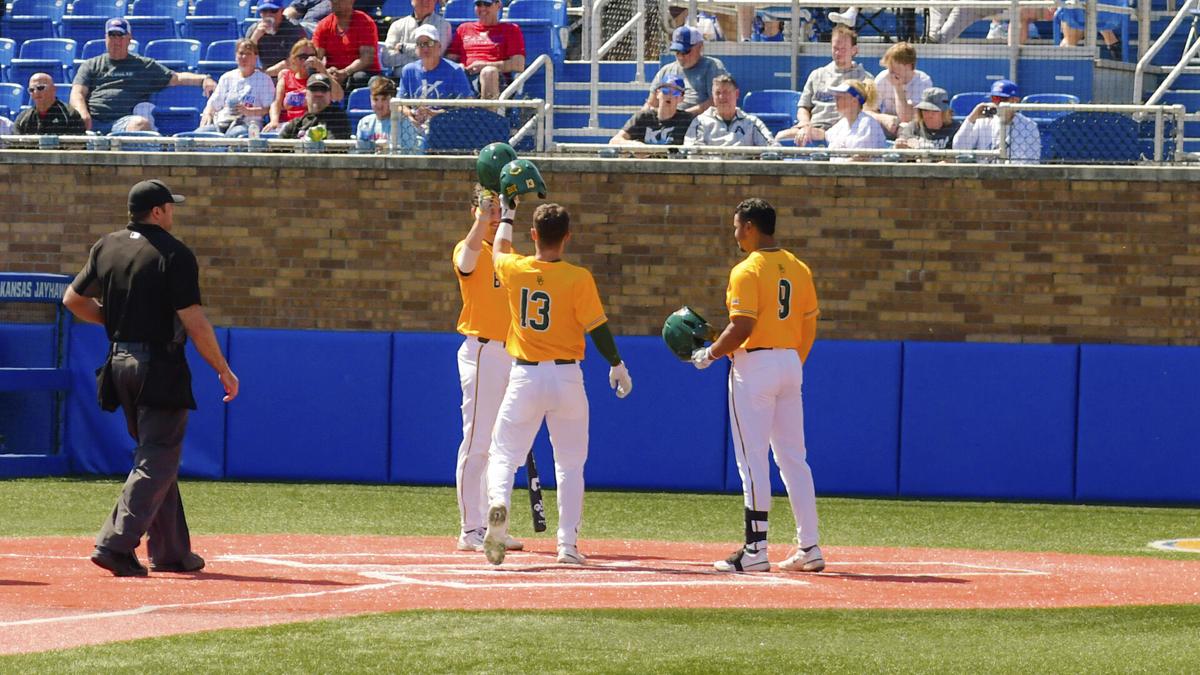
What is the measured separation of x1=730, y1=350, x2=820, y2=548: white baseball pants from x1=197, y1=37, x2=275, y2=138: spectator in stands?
7615mm

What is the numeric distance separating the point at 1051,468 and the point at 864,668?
7.65 meters

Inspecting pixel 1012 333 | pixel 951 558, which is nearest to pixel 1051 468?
pixel 1012 333

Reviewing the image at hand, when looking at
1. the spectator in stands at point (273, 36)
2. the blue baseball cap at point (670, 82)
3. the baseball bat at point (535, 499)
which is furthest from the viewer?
the spectator in stands at point (273, 36)

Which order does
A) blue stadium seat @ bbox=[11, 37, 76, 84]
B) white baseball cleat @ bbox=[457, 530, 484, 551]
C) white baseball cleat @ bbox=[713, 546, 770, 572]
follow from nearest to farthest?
white baseball cleat @ bbox=[713, 546, 770, 572], white baseball cleat @ bbox=[457, 530, 484, 551], blue stadium seat @ bbox=[11, 37, 76, 84]

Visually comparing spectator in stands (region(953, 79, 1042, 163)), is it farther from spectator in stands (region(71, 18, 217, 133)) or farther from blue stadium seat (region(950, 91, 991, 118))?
spectator in stands (region(71, 18, 217, 133))

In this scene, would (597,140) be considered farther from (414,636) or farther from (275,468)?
(414,636)

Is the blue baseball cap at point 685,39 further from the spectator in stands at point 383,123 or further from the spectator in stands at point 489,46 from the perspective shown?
the spectator in stands at point 383,123

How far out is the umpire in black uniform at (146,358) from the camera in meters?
7.98

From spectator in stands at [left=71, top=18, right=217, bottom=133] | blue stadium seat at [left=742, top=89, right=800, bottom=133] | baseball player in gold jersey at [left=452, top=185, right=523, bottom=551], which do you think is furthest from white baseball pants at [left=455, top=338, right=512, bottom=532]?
spectator in stands at [left=71, top=18, right=217, bottom=133]

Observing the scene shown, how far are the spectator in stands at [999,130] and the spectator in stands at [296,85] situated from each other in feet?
16.7

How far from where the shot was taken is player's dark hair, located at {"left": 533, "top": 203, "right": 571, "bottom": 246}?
8.62 metres

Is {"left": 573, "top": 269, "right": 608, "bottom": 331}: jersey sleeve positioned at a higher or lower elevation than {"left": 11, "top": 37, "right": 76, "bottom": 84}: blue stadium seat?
lower

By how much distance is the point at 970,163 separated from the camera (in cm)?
1348

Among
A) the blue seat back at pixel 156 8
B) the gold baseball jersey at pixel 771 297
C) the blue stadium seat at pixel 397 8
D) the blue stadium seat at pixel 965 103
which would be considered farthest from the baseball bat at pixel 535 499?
the blue seat back at pixel 156 8
